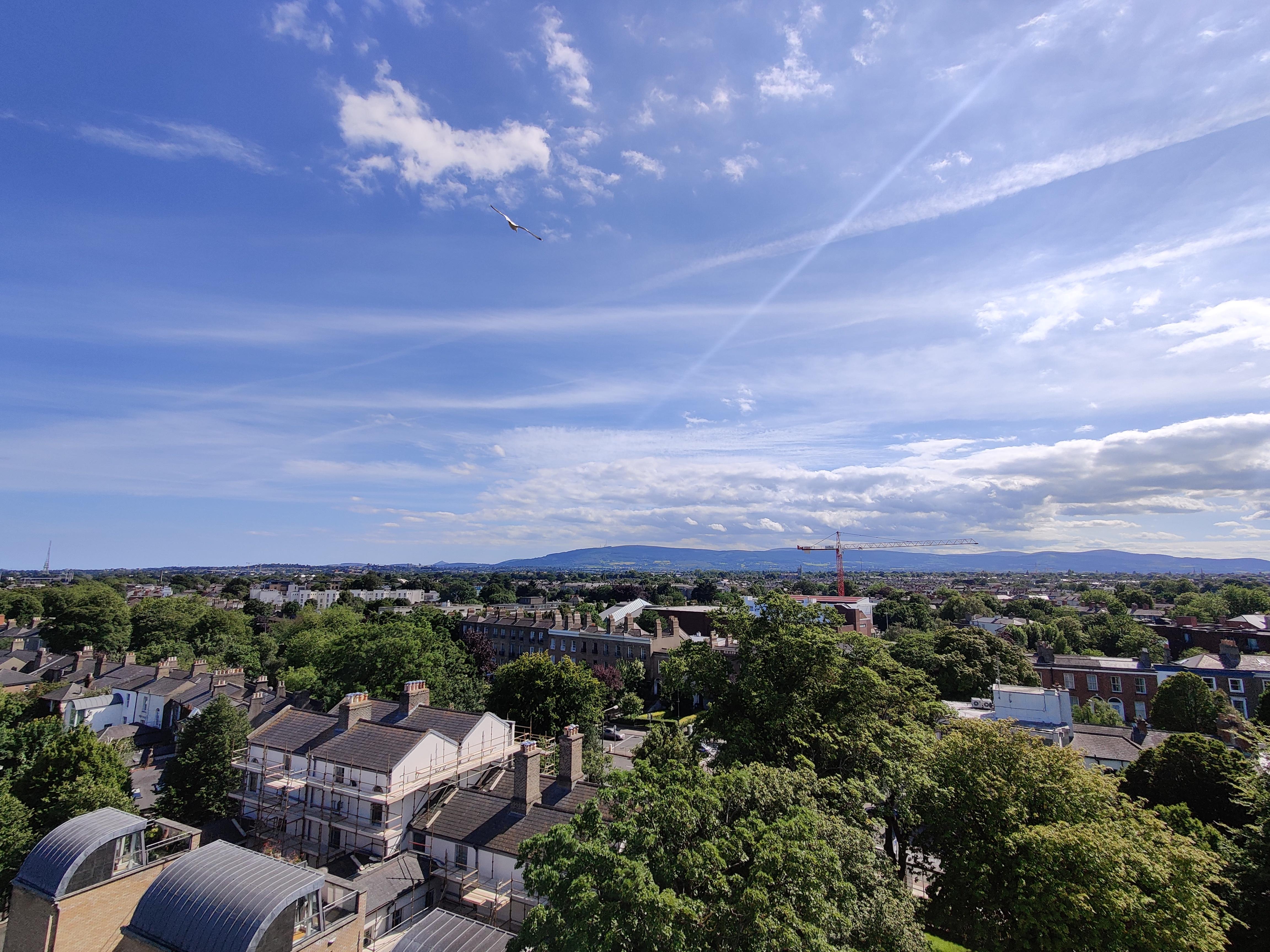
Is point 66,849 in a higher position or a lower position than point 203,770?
higher

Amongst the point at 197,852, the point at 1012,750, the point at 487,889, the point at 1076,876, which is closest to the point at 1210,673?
the point at 1012,750

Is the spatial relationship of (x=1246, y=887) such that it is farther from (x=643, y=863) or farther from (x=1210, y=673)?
(x=1210, y=673)

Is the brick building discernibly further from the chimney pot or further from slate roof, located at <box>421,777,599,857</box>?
slate roof, located at <box>421,777,599,857</box>

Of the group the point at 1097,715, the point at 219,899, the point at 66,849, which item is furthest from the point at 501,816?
the point at 1097,715

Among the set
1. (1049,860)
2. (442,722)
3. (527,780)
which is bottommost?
(527,780)

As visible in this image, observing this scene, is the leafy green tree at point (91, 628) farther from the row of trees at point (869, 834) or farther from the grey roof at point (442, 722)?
the row of trees at point (869, 834)

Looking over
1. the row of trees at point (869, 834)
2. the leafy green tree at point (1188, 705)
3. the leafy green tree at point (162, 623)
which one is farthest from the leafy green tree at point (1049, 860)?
the leafy green tree at point (162, 623)

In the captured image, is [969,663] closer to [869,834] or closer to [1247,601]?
[869,834]
